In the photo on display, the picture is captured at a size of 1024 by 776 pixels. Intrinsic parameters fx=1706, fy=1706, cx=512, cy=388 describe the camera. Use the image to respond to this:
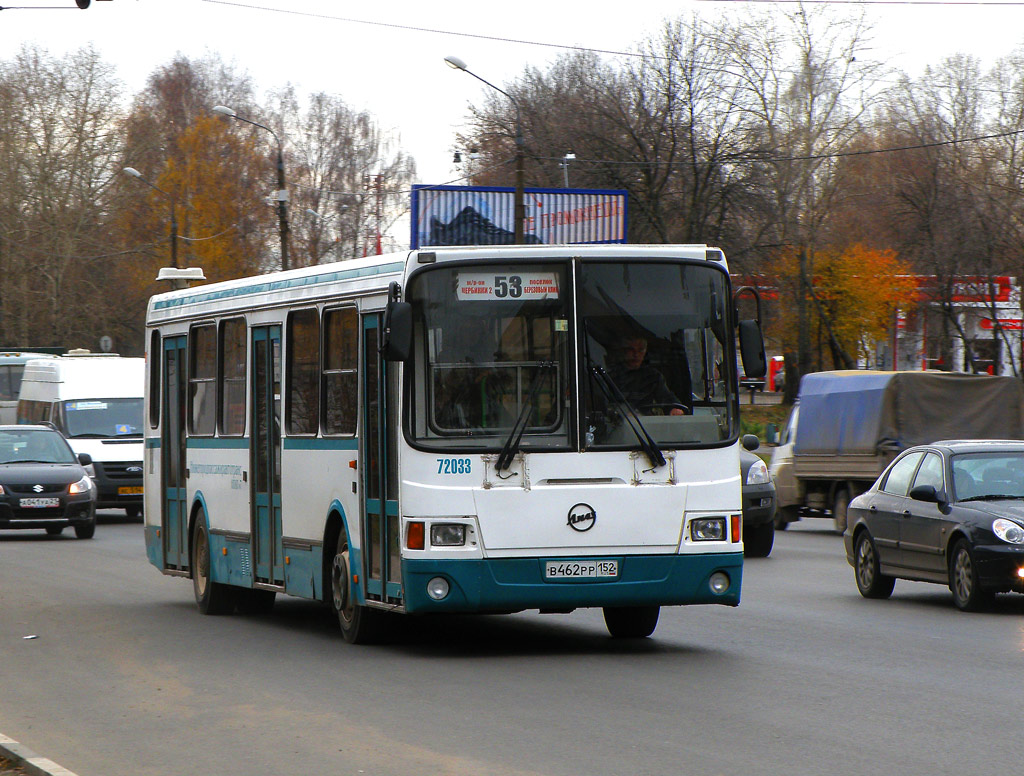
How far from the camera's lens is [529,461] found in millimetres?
10578

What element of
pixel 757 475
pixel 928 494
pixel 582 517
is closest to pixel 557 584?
pixel 582 517

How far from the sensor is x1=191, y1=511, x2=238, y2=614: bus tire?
571 inches

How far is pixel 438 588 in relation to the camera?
10430mm

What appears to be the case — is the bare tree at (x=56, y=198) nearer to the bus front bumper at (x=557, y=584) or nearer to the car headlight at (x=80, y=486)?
the car headlight at (x=80, y=486)

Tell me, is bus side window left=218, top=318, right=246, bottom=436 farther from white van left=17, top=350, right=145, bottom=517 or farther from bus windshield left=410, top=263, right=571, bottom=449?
white van left=17, top=350, right=145, bottom=517

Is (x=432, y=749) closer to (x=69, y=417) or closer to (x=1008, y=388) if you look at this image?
(x=1008, y=388)

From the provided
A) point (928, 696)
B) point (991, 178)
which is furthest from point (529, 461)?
point (991, 178)

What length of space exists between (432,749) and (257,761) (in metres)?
0.76

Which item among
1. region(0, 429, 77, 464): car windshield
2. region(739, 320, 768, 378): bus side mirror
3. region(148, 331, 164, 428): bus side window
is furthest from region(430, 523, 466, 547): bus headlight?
region(0, 429, 77, 464): car windshield

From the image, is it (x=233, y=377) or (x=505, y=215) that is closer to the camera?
(x=233, y=377)

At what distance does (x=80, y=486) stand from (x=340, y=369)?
51.8ft

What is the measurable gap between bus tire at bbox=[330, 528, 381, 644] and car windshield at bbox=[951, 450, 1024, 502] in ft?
18.9

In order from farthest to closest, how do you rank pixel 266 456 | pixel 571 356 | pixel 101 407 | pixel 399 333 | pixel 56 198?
1. pixel 56 198
2. pixel 101 407
3. pixel 266 456
4. pixel 571 356
5. pixel 399 333

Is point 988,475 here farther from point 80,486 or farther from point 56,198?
point 56,198
